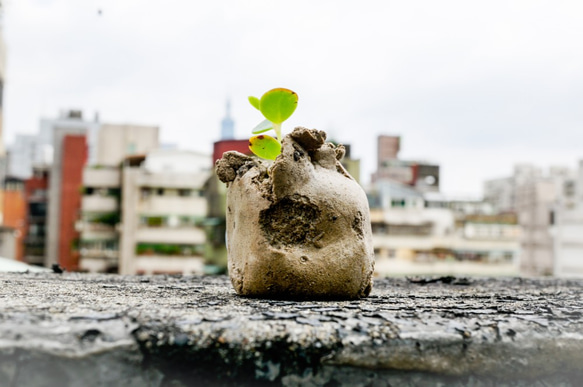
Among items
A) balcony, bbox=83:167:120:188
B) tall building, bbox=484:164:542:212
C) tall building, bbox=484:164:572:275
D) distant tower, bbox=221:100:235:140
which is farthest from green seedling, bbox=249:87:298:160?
tall building, bbox=484:164:542:212

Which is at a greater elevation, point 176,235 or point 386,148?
point 386,148

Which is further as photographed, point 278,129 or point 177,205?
point 177,205

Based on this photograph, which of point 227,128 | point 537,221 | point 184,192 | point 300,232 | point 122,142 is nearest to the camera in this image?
point 300,232

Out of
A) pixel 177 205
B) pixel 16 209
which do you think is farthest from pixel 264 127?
pixel 16 209

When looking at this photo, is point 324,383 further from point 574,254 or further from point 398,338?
point 574,254

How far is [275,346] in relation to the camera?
1515mm

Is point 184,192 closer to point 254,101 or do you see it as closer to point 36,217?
point 36,217

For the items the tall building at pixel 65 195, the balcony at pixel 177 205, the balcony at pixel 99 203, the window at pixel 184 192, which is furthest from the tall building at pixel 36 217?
the window at pixel 184 192

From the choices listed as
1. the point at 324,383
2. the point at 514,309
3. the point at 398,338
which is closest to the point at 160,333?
the point at 324,383

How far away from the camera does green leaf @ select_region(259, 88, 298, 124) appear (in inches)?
92.0

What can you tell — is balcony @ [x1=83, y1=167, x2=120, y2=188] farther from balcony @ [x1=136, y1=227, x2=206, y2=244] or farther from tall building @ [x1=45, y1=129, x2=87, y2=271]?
tall building @ [x1=45, y1=129, x2=87, y2=271]

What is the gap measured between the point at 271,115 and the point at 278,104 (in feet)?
0.21

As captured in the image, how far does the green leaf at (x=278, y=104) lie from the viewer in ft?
7.67

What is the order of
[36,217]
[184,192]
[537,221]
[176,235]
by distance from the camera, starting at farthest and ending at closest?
[36,217] < [537,221] < [184,192] < [176,235]
